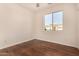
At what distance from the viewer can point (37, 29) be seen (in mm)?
1275

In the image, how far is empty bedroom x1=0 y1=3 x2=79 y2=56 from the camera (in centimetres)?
123

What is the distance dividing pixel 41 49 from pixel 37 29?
1.28ft

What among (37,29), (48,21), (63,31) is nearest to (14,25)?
(37,29)

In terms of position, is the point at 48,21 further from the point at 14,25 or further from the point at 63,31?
the point at 14,25

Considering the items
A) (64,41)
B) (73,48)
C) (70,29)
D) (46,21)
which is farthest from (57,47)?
(46,21)

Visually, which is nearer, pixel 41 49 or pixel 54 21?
pixel 54 21

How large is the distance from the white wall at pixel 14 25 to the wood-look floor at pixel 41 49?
0.11 m

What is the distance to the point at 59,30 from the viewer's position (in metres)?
1.38

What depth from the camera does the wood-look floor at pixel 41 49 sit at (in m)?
1.31

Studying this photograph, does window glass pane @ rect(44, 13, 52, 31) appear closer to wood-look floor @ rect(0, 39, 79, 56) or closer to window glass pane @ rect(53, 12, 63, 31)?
window glass pane @ rect(53, 12, 63, 31)

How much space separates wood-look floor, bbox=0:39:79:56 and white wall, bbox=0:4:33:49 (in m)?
0.11

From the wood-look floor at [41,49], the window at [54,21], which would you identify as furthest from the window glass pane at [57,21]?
the wood-look floor at [41,49]

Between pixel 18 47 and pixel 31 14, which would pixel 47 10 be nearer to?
pixel 31 14

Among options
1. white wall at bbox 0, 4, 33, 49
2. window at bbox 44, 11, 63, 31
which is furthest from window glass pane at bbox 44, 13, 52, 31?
white wall at bbox 0, 4, 33, 49
